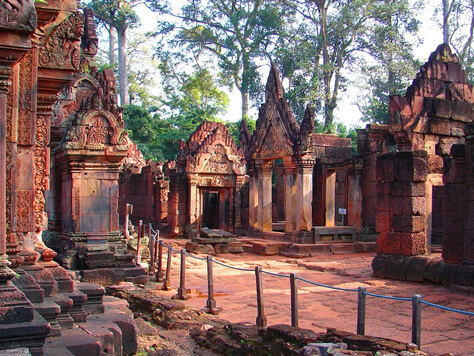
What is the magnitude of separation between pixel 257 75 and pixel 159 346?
94.9ft

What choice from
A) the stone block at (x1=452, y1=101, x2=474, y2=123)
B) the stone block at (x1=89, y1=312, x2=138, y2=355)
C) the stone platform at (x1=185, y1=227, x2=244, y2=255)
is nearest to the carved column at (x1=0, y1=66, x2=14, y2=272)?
the stone block at (x1=89, y1=312, x2=138, y2=355)

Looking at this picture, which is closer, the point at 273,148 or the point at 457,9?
the point at 273,148

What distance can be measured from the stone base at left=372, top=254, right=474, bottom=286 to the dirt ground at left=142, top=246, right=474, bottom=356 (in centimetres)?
18

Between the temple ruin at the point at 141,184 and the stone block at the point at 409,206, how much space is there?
0.03m

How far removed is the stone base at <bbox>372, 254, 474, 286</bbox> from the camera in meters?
9.20

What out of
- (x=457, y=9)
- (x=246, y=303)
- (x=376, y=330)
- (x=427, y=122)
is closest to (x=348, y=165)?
(x=427, y=122)

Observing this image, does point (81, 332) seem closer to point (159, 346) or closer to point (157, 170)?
point (159, 346)

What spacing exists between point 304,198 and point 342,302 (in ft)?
26.0

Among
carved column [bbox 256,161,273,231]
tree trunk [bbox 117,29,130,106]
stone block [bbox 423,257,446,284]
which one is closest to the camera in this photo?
stone block [bbox 423,257,446,284]

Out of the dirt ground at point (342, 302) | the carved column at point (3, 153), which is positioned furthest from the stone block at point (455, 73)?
the carved column at point (3, 153)

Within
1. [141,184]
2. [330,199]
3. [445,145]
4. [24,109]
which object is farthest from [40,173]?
[141,184]

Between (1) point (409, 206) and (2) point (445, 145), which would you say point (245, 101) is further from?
(1) point (409, 206)

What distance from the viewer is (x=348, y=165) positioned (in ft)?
57.4

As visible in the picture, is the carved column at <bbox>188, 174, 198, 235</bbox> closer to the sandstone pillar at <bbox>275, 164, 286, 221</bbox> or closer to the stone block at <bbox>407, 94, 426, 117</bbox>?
the sandstone pillar at <bbox>275, 164, 286, 221</bbox>
